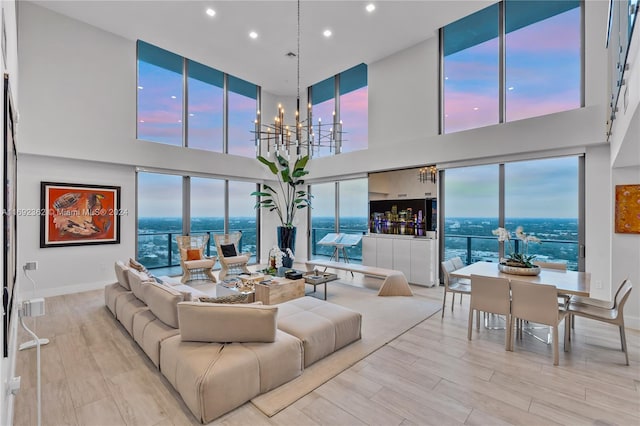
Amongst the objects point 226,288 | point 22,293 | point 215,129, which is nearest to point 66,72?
point 215,129

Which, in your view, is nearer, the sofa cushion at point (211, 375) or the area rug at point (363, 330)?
the sofa cushion at point (211, 375)

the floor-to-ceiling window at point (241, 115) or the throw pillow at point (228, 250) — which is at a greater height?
the floor-to-ceiling window at point (241, 115)

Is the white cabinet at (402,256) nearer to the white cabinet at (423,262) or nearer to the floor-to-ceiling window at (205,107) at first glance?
the white cabinet at (423,262)

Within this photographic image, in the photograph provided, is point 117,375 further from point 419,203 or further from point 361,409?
point 419,203

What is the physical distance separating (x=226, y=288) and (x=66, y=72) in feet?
17.1

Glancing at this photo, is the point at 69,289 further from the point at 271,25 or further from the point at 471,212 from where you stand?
the point at 471,212

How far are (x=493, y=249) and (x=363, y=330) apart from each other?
368cm

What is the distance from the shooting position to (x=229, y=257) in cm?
715

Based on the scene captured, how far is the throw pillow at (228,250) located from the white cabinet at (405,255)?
329 cm

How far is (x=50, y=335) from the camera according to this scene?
145 inches

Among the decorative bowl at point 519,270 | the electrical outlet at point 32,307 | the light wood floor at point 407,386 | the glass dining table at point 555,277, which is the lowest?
the light wood floor at point 407,386

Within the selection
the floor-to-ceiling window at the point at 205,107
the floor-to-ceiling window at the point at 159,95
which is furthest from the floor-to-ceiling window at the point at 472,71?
the floor-to-ceiling window at the point at 159,95

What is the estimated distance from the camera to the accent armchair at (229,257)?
699cm

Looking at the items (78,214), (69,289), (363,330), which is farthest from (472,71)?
(69,289)
